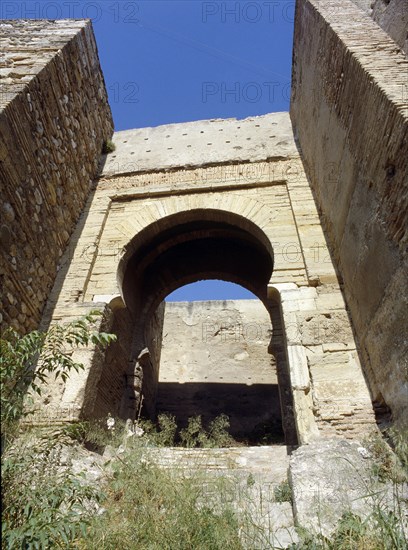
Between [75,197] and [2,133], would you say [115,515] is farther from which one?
[75,197]

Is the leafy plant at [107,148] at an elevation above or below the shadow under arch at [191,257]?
above

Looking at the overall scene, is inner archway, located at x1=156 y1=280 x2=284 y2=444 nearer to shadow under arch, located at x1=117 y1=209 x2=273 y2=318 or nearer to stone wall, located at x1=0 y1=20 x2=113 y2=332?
shadow under arch, located at x1=117 y1=209 x2=273 y2=318

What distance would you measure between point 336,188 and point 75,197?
3.68 meters

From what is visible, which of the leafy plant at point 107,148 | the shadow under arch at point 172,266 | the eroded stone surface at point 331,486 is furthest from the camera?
the leafy plant at point 107,148

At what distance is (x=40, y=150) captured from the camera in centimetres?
529

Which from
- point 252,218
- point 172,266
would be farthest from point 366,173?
point 172,266

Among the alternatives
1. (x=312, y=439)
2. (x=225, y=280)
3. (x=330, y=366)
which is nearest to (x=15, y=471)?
(x=312, y=439)

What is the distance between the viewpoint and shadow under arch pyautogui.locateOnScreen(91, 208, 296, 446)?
6.37 m

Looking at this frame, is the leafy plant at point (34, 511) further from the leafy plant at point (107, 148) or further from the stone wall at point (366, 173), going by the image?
the leafy plant at point (107, 148)

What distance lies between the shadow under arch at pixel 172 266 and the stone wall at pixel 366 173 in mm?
1313

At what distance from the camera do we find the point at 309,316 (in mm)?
4762

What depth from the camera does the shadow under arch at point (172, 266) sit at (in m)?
6.37

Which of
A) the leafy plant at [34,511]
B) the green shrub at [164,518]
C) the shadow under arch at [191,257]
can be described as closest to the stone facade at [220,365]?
the shadow under arch at [191,257]

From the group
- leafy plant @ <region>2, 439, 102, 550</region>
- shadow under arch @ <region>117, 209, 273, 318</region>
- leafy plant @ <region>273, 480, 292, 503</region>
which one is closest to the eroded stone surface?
leafy plant @ <region>273, 480, 292, 503</region>
